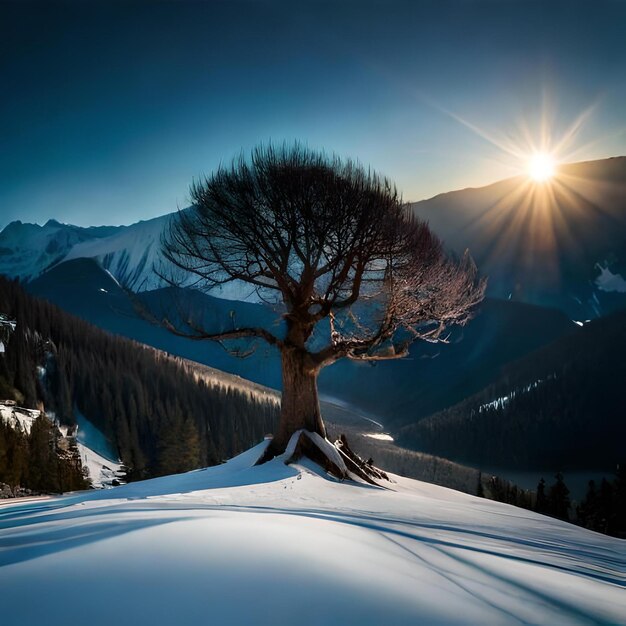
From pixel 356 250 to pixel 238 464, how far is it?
20.6ft

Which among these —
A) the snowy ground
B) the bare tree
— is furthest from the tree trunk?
the snowy ground

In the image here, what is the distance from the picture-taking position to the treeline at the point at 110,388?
267 feet

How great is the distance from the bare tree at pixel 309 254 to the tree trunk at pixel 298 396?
0.03 metres

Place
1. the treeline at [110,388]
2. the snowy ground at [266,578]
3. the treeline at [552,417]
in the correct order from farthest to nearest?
the treeline at [552,417]
the treeline at [110,388]
the snowy ground at [266,578]

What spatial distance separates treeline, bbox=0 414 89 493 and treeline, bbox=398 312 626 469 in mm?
144245

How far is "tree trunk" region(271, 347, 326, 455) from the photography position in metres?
12.3

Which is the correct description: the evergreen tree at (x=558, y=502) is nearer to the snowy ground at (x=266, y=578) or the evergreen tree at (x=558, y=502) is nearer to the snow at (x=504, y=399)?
the snowy ground at (x=266, y=578)

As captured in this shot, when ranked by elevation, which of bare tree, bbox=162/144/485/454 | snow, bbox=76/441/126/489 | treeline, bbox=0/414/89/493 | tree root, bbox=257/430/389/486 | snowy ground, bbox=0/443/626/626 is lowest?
snow, bbox=76/441/126/489

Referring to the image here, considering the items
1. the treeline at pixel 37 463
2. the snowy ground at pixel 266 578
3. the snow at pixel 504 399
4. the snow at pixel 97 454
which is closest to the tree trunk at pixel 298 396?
the snowy ground at pixel 266 578

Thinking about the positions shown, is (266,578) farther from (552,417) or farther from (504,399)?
(504,399)

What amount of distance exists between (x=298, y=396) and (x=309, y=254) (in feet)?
13.3

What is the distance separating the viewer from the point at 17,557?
207 cm

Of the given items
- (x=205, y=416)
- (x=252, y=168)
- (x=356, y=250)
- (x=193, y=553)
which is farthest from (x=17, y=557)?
(x=205, y=416)

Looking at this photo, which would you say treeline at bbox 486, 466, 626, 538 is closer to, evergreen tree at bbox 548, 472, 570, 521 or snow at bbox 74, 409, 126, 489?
evergreen tree at bbox 548, 472, 570, 521
